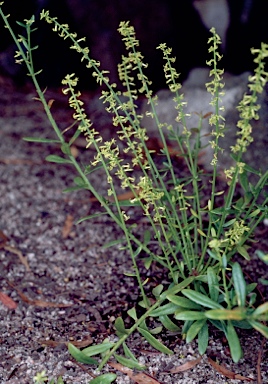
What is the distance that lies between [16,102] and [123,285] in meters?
1.74

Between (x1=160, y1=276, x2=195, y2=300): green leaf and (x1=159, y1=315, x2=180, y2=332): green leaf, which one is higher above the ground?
(x1=160, y1=276, x2=195, y2=300): green leaf

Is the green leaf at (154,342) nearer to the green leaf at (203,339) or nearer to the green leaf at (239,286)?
the green leaf at (203,339)

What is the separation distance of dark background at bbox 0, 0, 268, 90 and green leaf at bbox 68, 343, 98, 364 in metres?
1.76

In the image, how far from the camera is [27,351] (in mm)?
1607

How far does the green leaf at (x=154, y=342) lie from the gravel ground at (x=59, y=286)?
63 mm

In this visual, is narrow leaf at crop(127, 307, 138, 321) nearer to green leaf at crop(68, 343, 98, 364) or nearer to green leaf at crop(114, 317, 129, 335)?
green leaf at crop(114, 317, 129, 335)

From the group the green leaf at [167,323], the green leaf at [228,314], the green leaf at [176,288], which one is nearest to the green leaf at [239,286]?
the green leaf at [228,314]

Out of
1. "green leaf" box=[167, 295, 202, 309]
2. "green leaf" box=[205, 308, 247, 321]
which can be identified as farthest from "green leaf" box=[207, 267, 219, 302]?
"green leaf" box=[205, 308, 247, 321]

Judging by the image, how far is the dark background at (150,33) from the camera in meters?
2.74

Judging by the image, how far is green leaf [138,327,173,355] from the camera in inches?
58.1

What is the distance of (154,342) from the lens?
1485 mm

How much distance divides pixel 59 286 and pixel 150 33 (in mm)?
1636

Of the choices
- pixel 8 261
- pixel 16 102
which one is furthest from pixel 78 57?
pixel 8 261

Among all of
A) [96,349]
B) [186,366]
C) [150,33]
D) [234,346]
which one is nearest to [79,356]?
→ [96,349]
